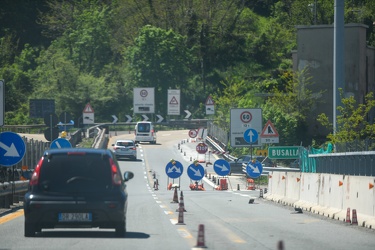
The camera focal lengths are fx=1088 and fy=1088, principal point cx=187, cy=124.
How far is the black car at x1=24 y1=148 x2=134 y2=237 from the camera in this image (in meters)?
18.8

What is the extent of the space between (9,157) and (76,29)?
10426 centimetres

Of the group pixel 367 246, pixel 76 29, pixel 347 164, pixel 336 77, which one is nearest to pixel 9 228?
pixel 367 246

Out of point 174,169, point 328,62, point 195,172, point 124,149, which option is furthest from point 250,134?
point 328,62

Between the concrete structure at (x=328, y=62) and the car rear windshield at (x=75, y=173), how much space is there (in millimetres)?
57694

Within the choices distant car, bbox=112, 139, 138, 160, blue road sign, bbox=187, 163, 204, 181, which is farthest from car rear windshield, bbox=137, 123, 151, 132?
blue road sign, bbox=187, 163, 204, 181

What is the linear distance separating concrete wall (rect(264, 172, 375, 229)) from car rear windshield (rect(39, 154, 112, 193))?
6.21 metres

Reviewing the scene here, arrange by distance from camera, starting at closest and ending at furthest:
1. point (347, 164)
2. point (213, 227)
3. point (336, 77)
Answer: point (213, 227) → point (347, 164) → point (336, 77)

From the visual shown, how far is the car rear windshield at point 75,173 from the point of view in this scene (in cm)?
1895

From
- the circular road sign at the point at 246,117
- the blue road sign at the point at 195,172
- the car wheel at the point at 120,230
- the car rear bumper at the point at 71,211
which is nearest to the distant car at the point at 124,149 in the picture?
the circular road sign at the point at 246,117

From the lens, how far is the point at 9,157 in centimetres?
2747

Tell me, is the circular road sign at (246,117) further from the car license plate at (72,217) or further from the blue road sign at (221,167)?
the car license plate at (72,217)

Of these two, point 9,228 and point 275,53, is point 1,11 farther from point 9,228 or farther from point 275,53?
point 9,228

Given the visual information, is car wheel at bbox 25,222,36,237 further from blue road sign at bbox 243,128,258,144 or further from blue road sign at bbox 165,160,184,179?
blue road sign at bbox 165,160,184,179

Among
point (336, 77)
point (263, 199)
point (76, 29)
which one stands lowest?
point (263, 199)
